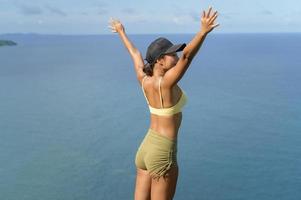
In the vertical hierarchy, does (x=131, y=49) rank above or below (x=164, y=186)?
above

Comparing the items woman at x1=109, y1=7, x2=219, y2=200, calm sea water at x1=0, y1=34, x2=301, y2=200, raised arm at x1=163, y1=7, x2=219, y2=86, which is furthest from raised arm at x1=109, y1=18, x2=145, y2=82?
calm sea water at x1=0, y1=34, x2=301, y2=200

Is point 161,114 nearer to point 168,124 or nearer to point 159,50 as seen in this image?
point 168,124

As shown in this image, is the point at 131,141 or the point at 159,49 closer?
the point at 159,49

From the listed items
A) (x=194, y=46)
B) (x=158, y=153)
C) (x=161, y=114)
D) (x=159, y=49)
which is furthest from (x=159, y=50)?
(x=158, y=153)

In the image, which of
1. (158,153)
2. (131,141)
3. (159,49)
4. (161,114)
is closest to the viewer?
(159,49)

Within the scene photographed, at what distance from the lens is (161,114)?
14.7ft

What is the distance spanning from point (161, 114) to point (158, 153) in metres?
0.42

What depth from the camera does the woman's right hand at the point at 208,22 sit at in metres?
3.94

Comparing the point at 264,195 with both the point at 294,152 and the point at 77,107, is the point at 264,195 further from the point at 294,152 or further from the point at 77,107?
the point at 77,107

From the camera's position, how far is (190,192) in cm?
3050

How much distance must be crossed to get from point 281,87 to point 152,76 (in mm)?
66097

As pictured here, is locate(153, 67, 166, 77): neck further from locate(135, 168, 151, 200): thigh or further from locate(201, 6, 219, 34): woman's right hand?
locate(135, 168, 151, 200): thigh

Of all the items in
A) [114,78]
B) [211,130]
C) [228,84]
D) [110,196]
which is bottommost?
[114,78]

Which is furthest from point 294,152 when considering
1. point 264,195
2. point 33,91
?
point 33,91
